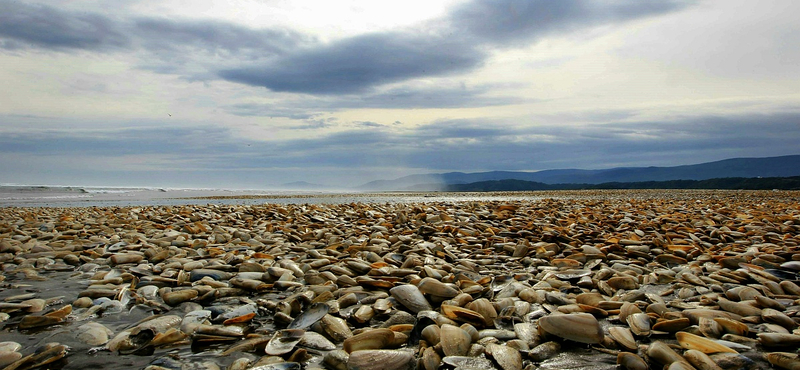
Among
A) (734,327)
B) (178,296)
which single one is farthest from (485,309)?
(178,296)

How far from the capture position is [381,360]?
2.26 meters

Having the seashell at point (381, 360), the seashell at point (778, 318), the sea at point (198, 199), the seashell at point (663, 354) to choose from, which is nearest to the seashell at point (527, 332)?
the seashell at point (663, 354)

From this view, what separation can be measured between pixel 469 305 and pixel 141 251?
14.2ft

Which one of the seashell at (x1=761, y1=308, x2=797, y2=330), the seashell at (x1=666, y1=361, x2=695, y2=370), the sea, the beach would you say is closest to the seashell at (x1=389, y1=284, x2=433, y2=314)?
the beach

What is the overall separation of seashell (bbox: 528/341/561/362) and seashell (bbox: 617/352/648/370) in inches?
13.0

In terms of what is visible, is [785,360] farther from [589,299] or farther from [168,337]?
[168,337]

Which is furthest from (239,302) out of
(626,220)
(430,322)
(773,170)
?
(773,170)

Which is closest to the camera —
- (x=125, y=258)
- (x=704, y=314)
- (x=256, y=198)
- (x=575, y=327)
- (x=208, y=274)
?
(x=575, y=327)

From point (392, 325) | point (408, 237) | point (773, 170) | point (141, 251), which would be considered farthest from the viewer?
A: point (773, 170)

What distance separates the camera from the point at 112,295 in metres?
3.45

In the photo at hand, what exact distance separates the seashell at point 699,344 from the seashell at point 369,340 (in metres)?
1.66

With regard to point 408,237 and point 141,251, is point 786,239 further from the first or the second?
point 141,251

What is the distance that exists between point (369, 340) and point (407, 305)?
2.37 feet

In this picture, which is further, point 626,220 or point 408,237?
point 626,220
